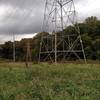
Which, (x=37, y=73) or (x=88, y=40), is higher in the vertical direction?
(x=88, y=40)

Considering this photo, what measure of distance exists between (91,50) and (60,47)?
3.93 m

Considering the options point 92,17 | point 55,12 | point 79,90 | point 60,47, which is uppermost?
point 92,17

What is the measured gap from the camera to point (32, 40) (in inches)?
1746

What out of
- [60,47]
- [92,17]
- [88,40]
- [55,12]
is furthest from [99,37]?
[55,12]

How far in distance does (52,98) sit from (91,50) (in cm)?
2720

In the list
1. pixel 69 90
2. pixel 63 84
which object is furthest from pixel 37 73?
pixel 69 90

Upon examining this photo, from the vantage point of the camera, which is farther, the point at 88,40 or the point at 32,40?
the point at 32,40

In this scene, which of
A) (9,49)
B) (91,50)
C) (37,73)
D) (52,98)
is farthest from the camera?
(9,49)

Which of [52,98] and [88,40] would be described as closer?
[52,98]

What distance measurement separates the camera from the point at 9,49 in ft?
136

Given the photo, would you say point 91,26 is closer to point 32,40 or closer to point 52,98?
point 32,40

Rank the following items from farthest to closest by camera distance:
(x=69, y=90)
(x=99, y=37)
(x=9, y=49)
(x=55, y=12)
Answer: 1. (x=9, y=49)
2. (x=99, y=37)
3. (x=55, y=12)
4. (x=69, y=90)

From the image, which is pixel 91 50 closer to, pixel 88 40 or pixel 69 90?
pixel 88 40

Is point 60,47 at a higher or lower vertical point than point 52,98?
higher
